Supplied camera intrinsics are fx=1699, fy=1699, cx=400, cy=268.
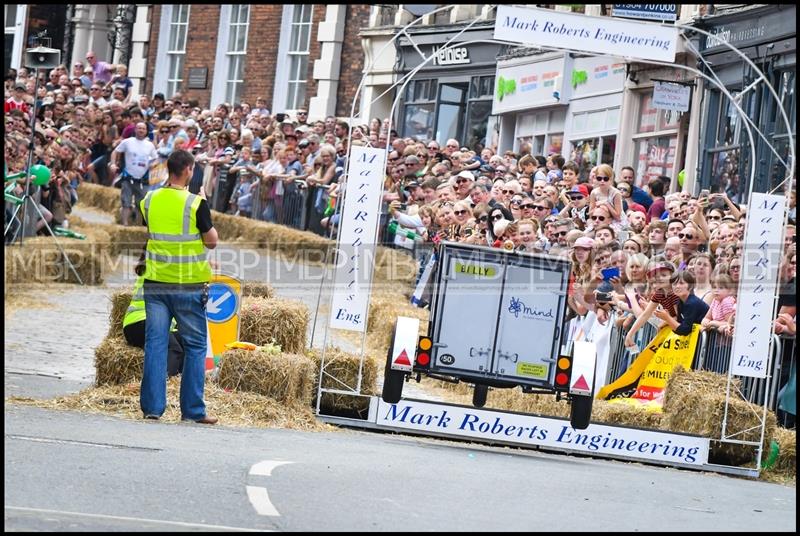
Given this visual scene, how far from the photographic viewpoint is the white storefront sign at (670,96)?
26391mm

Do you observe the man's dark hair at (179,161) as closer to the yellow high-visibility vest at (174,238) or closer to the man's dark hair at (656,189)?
the yellow high-visibility vest at (174,238)

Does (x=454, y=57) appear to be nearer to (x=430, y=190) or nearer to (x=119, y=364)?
(x=430, y=190)

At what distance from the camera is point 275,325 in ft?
52.2

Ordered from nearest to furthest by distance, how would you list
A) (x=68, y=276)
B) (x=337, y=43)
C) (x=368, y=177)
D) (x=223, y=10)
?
(x=368, y=177) < (x=68, y=276) < (x=337, y=43) < (x=223, y=10)

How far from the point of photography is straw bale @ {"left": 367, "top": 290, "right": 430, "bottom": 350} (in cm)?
2130

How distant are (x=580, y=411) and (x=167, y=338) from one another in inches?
140

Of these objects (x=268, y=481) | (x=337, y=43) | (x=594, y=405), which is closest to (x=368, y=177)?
(x=594, y=405)

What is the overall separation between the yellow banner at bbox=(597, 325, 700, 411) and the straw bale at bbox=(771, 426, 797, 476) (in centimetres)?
119

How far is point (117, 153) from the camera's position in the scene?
33.1m

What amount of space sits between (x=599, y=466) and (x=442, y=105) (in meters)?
25.3

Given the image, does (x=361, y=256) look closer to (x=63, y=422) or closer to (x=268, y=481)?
(x=63, y=422)

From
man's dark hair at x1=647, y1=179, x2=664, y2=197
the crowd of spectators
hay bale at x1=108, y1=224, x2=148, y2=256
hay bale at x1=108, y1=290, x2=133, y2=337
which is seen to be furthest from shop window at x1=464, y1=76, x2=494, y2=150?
hay bale at x1=108, y1=290, x2=133, y2=337

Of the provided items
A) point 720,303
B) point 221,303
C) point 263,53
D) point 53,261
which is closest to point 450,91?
point 263,53

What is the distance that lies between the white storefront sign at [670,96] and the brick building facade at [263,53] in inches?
590
